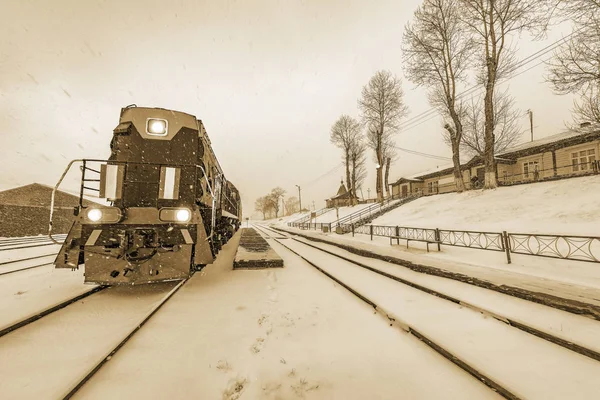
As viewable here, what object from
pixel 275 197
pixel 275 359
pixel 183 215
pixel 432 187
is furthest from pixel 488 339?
pixel 275 197

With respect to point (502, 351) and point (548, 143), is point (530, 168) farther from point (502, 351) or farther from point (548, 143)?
point (502, 351)

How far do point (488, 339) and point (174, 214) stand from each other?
4.69 metres

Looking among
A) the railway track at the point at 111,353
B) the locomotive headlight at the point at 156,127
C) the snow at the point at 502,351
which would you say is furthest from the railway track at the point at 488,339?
the locomotive headlight at the point at 156,127

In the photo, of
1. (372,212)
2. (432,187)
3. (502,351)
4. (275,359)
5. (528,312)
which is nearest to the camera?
(275,359)

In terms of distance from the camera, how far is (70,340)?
2.62 meters

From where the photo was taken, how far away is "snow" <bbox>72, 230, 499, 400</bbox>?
6.10 ft

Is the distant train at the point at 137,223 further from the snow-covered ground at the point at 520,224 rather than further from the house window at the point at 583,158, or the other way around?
the house window at the point at 583,158

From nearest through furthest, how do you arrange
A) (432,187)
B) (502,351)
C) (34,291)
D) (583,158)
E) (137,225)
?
1. (502,351)
2. (137,225)
3. (34,291)
4. (583,158)
5. (432,187)

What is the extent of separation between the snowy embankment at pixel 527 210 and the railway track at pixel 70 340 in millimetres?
11997

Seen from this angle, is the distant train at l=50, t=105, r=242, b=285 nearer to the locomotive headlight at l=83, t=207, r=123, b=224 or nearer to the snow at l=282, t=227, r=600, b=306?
the locomotive headlight at l=83, t=207, r=123, b=224

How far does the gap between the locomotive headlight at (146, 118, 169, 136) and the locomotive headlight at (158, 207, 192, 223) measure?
2.06m

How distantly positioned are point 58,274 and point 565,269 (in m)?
12.8

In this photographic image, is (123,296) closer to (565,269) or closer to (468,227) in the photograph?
(565,269)

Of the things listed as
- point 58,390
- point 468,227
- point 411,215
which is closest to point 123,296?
point 58,390
